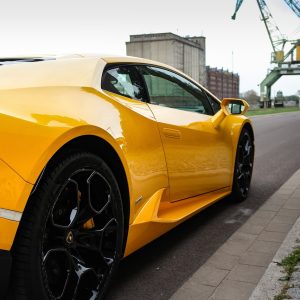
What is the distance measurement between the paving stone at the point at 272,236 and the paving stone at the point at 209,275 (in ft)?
2.69

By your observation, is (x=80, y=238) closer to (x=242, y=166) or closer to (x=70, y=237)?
(x=70, y=237)

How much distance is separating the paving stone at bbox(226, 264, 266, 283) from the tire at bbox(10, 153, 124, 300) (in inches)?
35.9

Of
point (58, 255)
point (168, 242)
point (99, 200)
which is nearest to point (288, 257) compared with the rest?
point (168, 242)

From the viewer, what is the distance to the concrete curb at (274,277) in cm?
287

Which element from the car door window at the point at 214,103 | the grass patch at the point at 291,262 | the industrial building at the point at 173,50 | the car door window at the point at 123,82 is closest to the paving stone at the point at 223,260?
the grass patch at the point at 291,262

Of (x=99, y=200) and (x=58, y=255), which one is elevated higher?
(x=99, y=200)

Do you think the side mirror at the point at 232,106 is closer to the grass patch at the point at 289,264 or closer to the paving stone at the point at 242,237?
the paving stone at the point at 242,237

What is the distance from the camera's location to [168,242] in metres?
3.98

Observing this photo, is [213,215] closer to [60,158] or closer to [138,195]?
[138,195]

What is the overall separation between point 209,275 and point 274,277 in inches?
16.9

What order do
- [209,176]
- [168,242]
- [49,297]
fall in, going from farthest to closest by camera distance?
[209,176]
[168,242]
[49,297]

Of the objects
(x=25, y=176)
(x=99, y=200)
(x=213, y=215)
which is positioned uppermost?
(x=25, y=176)

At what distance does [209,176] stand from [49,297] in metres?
2.32

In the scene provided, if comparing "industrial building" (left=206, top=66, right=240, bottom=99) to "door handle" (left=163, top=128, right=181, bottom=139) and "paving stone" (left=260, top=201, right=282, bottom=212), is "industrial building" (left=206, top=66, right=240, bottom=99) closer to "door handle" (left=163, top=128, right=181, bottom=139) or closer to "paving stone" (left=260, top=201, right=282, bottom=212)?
"paving stone" (left=260, top=201, right=282, bottom=212)
